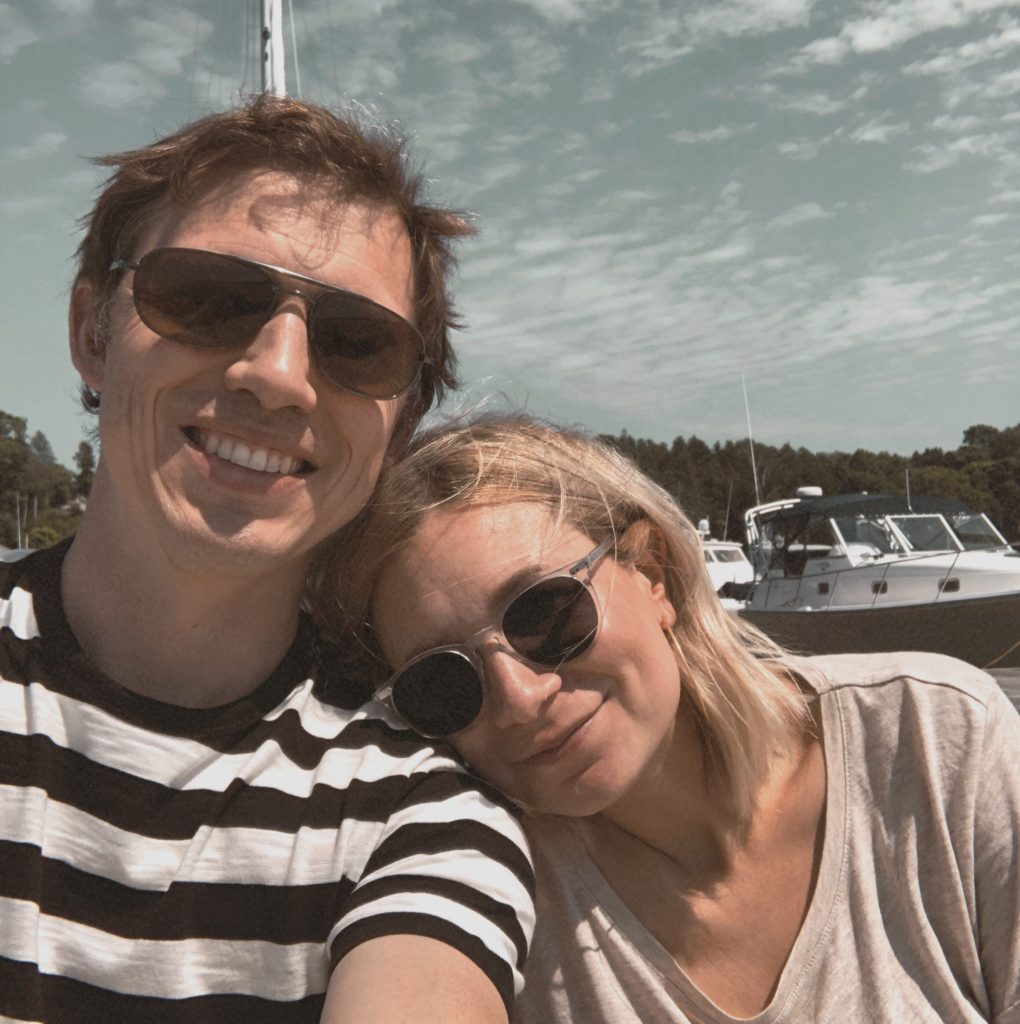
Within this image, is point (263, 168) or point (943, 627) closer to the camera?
point (263, 168)

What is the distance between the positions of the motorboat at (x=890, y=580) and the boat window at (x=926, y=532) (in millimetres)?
16

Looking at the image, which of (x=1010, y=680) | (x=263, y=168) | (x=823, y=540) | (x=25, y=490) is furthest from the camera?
(x=25, y=490)

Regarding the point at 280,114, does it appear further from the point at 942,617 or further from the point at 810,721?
the point at 942,617

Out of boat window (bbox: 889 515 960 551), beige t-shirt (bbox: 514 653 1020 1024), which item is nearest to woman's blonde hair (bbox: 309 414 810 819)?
beige t-shirt (bbox: 514 653 1020 1024)

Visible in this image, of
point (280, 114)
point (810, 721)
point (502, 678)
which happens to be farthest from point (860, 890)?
point (280, 114)

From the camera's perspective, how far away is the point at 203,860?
5.86 ft

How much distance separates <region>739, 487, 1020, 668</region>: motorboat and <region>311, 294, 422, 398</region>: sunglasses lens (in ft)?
42.8

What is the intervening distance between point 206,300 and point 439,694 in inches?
36.0

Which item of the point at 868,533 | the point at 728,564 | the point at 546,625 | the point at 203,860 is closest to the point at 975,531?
the point at 868,533

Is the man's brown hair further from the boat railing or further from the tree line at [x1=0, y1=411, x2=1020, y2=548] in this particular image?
the tree line at [x1=0, y1=411, x2=1020, y2=548]

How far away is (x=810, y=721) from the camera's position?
248 cm

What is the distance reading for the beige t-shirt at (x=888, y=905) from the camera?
2.09 meters

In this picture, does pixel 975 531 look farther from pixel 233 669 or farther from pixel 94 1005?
pixel 94 1005

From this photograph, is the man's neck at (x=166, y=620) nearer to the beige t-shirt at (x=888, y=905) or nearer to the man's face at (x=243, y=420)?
the man's face at (x=243, y=420)
